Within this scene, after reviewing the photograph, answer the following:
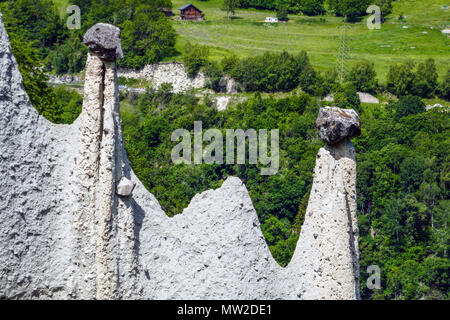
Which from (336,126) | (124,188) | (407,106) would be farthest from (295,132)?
(124,188)

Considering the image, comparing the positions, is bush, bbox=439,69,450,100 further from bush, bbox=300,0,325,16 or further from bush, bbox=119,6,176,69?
bush, bbox=119,6,176,69

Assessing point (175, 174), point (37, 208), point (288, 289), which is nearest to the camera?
point (37, 208)

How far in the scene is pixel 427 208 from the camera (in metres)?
90.2

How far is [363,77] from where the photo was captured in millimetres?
126000

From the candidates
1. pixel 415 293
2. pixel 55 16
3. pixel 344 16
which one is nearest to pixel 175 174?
pixel 415 293

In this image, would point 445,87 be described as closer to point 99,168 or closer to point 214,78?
point 214,78

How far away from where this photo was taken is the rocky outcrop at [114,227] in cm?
1518

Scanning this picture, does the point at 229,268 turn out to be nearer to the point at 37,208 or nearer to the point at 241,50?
the point at 37,208

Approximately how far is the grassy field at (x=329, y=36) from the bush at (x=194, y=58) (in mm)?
2385

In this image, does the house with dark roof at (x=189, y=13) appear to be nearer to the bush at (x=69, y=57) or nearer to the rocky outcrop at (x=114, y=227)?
the bush at (x=69, y=57)

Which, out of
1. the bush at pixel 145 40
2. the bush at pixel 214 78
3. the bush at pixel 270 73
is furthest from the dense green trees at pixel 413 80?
the bush at pixel 145 40

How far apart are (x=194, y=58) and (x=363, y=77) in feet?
106

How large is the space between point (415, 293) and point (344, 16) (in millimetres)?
94778

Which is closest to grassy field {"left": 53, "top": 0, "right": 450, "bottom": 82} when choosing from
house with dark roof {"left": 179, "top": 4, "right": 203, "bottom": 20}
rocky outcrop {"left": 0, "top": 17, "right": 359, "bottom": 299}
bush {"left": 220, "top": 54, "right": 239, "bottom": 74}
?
house with dark roof {"left": 179, "top": 4, "right": 203, "bottom": 20}
